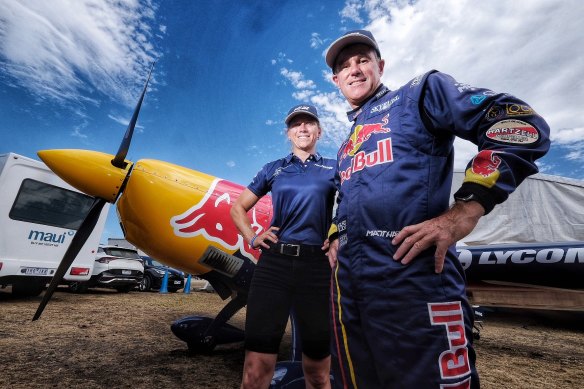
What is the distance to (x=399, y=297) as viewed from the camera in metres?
1.03

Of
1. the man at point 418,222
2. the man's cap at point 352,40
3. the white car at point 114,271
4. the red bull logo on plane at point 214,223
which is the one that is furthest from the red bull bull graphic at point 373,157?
the white car at point 114,271

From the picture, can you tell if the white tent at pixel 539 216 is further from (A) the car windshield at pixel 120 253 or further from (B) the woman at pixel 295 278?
(A) the car windshield at pixel 120 253

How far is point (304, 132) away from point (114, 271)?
1103 cm

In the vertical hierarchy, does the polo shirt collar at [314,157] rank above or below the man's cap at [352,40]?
below

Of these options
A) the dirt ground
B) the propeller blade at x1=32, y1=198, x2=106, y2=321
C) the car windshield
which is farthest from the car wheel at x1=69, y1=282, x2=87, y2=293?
the propeller blade at x1=32, y1=198, x2=106, y2=321

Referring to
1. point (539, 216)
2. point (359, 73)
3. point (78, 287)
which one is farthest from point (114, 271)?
point (539, 216)

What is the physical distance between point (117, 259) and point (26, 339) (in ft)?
25.3

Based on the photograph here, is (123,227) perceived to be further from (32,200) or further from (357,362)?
(32,200)

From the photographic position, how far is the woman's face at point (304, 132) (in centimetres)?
254

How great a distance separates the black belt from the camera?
2027 mm

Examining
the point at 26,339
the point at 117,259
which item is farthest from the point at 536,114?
the point at 117,259

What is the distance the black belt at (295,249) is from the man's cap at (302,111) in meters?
1.16

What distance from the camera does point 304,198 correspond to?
2.18 metres

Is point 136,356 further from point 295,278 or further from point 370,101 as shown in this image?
point 370,101
